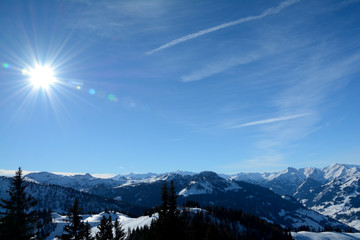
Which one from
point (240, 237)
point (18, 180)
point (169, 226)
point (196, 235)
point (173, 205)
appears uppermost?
point (18, 180)

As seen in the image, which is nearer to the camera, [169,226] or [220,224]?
[169,226]

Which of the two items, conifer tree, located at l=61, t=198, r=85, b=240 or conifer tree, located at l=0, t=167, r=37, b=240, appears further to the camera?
conifer tree, located at l=61, t=198, r=85, b=240

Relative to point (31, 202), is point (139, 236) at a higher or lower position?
lower

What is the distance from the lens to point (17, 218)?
80.7ft

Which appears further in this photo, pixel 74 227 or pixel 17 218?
pixel 74 227

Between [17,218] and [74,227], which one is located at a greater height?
[17,218]

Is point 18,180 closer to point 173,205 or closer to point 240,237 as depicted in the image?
point 173,205

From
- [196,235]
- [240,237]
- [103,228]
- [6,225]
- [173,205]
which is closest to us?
[6,225]

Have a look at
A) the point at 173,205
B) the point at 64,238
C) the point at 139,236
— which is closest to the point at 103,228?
the point at 64,238

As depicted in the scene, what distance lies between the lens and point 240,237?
188125 millimetres

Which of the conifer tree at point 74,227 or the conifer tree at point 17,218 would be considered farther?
the conifer tree at point 74,227

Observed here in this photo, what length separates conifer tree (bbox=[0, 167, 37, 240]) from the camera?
79.3 ft

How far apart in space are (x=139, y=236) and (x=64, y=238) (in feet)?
452

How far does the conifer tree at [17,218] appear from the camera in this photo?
24.2m
